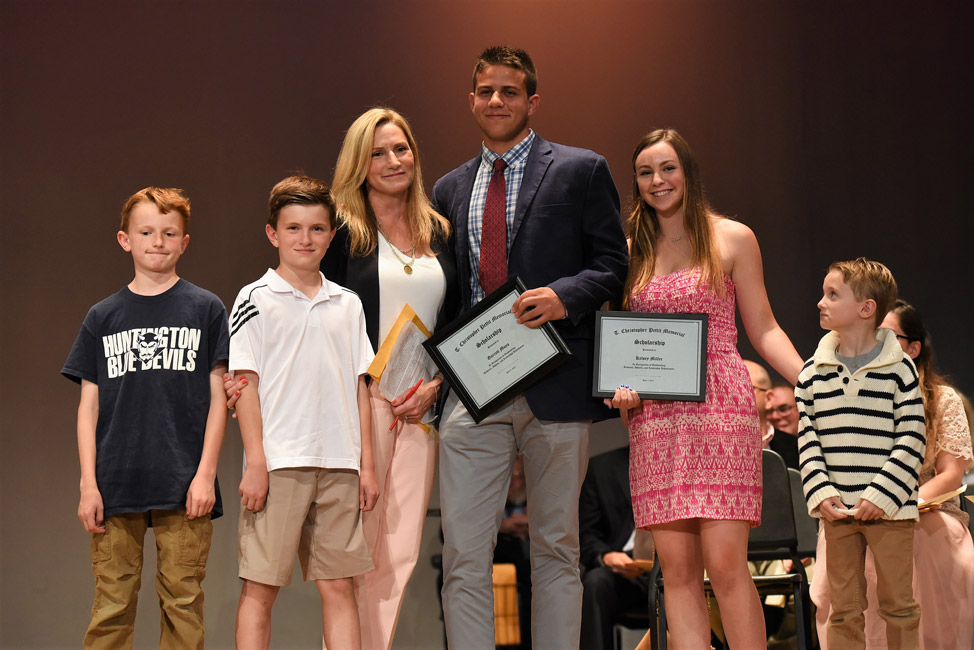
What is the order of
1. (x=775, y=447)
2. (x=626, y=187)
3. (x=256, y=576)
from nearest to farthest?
(x=256, y=576) → (x=775, y=447) → (x=626, y=187)

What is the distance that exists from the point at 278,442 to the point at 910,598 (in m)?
1.93

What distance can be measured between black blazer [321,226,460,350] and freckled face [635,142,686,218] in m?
0.67

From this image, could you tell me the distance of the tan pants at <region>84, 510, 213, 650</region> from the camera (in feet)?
8.62

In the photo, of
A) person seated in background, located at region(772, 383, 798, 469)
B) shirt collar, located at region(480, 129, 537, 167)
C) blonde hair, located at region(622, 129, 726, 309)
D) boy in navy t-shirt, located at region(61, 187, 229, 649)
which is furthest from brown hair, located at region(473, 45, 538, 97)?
person seated in background, located at region(772, 383, 798, 469)

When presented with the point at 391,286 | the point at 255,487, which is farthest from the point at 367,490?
the point at 391,286

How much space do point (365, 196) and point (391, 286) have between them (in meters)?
0.35

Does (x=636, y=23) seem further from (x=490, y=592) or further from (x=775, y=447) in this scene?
(x=490, y=592)

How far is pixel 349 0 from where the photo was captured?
485 cm

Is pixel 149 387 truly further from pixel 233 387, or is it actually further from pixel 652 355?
pixel 652 355

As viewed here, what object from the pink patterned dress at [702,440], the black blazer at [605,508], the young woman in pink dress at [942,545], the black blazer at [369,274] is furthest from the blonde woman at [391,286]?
the black blazer at [605,508]

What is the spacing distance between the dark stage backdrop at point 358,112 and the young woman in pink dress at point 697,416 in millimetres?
2163

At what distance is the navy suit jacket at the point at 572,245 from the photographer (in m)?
2.73

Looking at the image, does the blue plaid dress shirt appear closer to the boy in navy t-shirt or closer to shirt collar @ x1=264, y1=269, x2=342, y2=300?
shirt collar @ x1=264, y1=269, x2=342, y2=300

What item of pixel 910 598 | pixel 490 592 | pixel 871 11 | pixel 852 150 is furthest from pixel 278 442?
pixel 871 11
